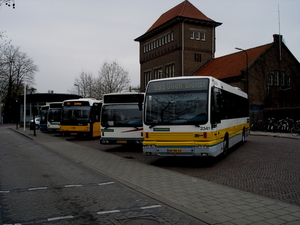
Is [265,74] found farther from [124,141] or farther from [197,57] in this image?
[124,141]

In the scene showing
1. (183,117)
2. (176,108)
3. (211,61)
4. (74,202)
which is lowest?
(74,202)

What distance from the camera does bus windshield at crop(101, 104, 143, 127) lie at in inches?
616

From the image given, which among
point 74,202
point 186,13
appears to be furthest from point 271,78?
point 74,202

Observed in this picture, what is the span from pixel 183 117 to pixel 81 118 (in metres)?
14.0

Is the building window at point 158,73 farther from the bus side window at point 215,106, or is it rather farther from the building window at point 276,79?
the bus side window at point 215,106

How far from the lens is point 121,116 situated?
52.2ft

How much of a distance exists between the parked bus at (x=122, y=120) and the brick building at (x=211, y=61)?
22.3 m

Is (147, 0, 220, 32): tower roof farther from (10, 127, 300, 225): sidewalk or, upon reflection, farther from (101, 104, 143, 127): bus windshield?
(10, 127, 300, 225): sidewalk

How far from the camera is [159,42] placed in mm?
55438

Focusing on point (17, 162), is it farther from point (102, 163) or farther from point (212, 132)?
point (212, 132)

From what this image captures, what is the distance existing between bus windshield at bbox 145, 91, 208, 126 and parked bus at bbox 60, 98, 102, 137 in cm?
1267

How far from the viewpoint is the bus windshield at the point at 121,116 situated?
1565 cm

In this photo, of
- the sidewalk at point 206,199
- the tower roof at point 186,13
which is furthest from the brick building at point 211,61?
the sidewalk at point 206,199

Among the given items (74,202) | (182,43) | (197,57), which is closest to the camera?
(74,202)
